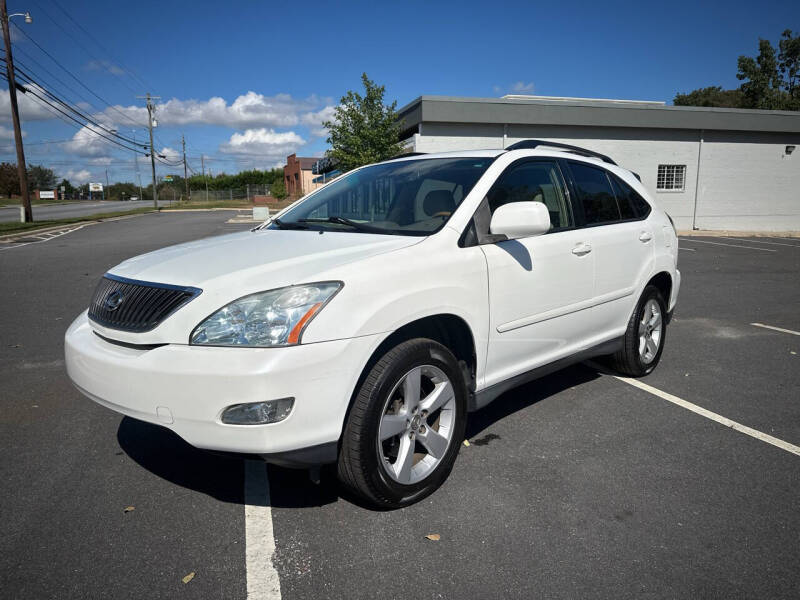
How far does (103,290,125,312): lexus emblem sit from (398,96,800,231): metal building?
1982 centimetres

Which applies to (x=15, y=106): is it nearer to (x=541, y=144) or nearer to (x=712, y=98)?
(x=541, y=144)

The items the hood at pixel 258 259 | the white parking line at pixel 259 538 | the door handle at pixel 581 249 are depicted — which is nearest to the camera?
the white parking line at pixel 259 538

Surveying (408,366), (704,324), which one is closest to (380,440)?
(408,366)

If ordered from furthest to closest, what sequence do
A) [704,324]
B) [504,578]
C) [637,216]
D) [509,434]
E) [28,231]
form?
[28,231] < [704,324] < [637,216] < [509,434] < [504,578]

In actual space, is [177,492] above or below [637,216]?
below

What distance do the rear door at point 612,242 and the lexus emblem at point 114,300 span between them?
2.92 meters

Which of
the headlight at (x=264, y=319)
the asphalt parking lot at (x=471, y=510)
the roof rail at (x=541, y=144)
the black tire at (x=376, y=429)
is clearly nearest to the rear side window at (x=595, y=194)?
the roof rail at (x=541, y=144)

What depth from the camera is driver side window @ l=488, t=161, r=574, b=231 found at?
347cm

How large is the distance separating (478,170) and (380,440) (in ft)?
5.78

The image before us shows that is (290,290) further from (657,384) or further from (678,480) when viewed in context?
(657,384)

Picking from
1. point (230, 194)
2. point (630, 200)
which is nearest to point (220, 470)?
point (630, 200)

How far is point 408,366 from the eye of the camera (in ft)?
8.86

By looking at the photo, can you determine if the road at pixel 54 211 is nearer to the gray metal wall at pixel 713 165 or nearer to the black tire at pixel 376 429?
the gray metal wall at pixel 713 165

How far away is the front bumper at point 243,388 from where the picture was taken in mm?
2312
